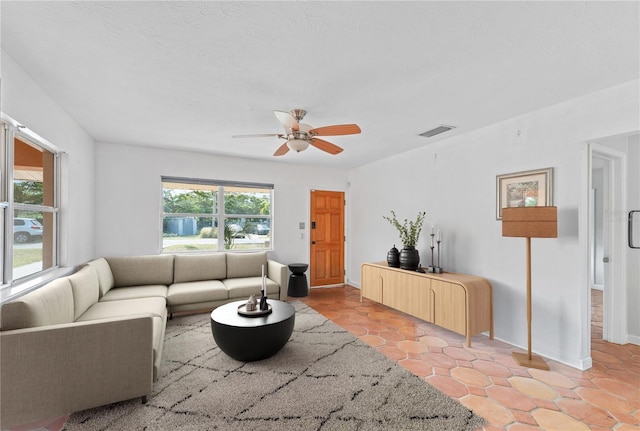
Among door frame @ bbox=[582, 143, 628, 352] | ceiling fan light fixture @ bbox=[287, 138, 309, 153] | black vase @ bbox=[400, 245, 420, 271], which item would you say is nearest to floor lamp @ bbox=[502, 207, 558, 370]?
door frame @ bbox=[582, 143, 628, 352]

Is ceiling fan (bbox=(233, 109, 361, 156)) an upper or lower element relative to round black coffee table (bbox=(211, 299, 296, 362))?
upper

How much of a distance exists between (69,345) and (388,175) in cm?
465

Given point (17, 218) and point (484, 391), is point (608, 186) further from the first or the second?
point (17, 218)

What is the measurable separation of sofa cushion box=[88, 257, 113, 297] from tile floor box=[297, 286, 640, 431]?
2972 mm

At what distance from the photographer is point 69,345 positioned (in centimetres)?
196

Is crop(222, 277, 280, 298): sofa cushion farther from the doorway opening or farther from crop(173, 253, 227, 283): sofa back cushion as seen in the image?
the doorway opening

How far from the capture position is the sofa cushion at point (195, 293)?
3.83 metres

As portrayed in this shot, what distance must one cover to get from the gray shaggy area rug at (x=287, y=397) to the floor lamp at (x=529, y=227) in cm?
123

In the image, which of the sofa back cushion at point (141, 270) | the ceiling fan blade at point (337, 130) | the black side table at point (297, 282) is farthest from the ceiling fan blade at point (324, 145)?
the sofa back cushion at point (141, 270)

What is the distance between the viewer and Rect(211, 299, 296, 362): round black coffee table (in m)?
2.67

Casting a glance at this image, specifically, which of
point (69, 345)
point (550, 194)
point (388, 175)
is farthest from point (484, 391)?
point (388, 175)

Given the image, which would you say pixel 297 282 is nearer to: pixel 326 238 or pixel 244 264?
pixel 244 264

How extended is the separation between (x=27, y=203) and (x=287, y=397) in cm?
288

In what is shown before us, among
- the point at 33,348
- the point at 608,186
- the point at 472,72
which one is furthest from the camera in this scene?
the point at 608,186
